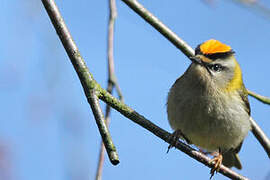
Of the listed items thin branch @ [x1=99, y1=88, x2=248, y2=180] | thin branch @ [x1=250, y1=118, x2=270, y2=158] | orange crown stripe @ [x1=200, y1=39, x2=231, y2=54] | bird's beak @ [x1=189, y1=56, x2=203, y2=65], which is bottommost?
thin branch @ [x1=99, y1=88, x2=248, y2=180]

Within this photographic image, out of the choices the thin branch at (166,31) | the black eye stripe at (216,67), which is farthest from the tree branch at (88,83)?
the black eye stripe at (216,67)

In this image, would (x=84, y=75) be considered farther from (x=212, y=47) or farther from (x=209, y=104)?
(x=212, y=47)

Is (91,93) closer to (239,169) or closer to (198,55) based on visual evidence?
(198,55)

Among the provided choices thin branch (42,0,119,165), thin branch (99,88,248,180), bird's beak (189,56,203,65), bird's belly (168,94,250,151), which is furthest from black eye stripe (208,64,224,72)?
thin branch (42,0,119,165)

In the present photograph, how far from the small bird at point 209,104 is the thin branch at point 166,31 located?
0.32 ft

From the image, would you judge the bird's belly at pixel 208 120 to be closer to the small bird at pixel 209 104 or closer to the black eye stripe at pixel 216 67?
the small bird at pixel 209 104

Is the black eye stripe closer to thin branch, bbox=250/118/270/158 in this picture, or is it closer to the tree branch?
thin branch, bbox=250/118/270/158

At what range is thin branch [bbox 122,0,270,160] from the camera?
3558 mm

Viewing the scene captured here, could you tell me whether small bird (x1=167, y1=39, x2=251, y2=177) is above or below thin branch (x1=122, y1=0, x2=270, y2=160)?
below

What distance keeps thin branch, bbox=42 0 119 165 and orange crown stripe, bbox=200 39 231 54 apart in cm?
190

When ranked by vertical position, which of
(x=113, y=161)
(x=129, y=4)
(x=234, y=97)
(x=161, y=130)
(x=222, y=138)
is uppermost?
(x=129, y=4)

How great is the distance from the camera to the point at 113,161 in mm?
1818

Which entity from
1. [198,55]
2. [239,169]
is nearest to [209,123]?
[198,55]

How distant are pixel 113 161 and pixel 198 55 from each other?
2292mm
